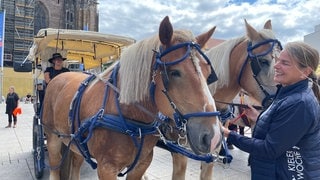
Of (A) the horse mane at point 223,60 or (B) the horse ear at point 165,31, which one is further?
(A) the horse mane at point 223,60

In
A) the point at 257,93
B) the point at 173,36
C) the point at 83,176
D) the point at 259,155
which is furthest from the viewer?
the point at 83,176

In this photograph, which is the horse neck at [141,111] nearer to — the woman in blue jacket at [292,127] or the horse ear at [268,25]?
the woman in blue jacket at [292,127]

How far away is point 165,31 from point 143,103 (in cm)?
56

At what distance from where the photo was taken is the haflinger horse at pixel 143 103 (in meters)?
1.68

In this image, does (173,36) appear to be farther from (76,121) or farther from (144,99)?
(76,121)

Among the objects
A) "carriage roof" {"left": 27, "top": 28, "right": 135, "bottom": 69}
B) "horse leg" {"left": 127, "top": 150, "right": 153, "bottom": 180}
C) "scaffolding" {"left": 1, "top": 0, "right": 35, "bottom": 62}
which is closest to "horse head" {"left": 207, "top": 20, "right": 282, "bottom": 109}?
"horse leg" {"left": 127, "top": 150, "right": 153, "bottom": 180}

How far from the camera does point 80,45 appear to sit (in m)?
5.16

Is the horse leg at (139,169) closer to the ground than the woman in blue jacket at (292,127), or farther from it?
closer to the ground

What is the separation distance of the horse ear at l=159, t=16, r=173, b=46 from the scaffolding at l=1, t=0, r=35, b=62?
43.2m

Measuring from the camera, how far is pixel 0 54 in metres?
22.7

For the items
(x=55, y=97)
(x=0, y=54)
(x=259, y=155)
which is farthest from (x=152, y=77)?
(x=0, y=54)

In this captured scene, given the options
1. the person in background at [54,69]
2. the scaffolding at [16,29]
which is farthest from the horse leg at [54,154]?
the scaffolding at [16,29]

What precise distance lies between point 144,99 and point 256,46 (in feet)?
4.64

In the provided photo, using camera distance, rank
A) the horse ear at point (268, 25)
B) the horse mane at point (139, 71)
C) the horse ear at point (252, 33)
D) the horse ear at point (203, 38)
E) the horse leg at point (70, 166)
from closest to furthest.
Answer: the horse mane at point (139, 71) < the horse ear at point (203, 38) < the horse ear at point (252, 33) < the horse ear at point (268, 25) < the horse leg at point (70, 166)
